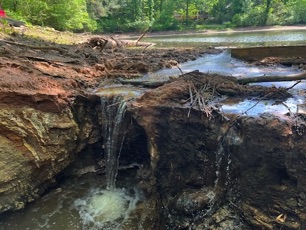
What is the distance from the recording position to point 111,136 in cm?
789

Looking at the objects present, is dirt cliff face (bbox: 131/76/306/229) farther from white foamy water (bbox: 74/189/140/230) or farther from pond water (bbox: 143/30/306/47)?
pond water (bbox: 143/30/306/47)

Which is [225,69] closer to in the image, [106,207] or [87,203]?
[106,207]

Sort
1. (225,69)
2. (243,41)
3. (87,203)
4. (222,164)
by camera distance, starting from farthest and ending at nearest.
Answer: (243,41) < (225,69) < (87,203) < (222,164)

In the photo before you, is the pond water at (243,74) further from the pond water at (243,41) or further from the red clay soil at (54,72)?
the pond water at (243,41)

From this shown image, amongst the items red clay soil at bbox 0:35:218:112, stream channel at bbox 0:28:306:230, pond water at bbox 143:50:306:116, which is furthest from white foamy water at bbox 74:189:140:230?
pond water at bbox 143:50:306:116

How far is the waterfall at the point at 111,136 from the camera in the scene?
7805 millimetres

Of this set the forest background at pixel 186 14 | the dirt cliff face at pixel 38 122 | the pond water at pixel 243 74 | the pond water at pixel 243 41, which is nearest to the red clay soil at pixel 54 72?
the dirt cliff face at pixel 38 122

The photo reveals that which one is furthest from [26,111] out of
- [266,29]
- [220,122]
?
[266,29]

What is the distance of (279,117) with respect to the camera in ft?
18.8

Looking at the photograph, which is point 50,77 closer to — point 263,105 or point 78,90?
point 78,90

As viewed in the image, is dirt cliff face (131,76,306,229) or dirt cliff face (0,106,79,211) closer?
dirt cliff face (131,76,306,229)

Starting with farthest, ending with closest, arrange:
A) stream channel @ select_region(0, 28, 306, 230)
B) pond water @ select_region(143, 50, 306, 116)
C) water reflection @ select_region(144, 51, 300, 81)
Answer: water reflection @ select_region(144, 51, 300, 81)
stream channel @ select_region(0, 28, 306, 230)
pond water @ select_region(143, 50, 306, 116)

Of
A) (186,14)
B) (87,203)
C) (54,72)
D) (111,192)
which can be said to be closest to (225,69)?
(54,72)

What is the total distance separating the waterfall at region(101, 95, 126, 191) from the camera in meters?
7.80
